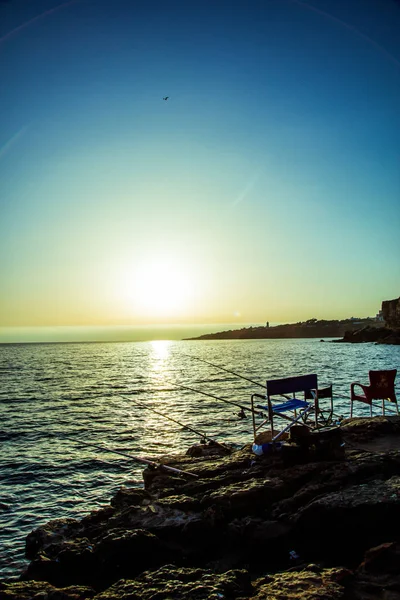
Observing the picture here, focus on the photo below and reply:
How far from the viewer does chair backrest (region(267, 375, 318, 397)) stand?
8.79m

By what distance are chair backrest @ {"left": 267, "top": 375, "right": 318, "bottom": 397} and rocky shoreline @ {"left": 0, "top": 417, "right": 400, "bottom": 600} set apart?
1172 mm

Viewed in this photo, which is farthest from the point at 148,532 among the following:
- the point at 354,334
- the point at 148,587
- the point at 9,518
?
the point at 354,334

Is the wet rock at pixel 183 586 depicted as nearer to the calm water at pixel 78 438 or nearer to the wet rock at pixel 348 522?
the wet rock at pixel 348 522

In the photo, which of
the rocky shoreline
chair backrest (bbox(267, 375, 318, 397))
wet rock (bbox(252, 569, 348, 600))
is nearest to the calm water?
the rocky shoreline

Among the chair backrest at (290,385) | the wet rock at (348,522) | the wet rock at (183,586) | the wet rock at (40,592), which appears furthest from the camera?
the chair backrest at (290,385)

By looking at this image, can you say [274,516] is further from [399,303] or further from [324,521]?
[399,303]

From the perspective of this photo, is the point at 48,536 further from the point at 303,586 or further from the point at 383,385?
the point at 383,385

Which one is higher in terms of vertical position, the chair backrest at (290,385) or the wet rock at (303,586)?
the chair backrest at (290,385)

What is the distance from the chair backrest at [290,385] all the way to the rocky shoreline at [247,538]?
1.17 meters

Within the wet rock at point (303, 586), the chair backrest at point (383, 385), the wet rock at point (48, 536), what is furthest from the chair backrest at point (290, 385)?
the wet rock at point (48, 536)

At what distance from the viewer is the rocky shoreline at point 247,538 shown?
4.87 meters

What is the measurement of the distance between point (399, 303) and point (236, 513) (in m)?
130

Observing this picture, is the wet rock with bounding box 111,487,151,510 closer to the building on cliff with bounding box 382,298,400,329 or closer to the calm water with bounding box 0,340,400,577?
the calm water with bounding box 0,340,400,577

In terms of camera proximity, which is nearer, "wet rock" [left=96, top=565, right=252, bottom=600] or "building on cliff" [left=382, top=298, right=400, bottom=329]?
"wet rock" [left=96, top=565, right=252, bottom=600]
